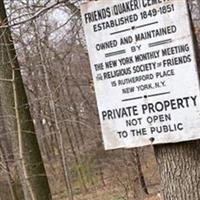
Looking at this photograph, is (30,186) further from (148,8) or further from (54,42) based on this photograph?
(148,8)

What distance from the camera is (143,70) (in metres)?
2.69

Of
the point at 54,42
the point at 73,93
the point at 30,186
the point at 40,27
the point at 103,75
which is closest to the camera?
the point at 103,75

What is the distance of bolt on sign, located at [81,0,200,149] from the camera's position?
8.53 feet

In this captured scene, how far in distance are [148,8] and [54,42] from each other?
9.07 m

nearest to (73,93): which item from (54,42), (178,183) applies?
(54,42)

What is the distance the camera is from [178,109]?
2.64 meters

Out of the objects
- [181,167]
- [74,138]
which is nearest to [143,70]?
[181,167]

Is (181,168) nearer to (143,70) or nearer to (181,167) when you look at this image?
(181,167)

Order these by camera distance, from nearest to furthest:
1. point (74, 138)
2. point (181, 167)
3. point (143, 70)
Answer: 1. point (143, 70)
2. point (181, 167)
3. point (74, 138)

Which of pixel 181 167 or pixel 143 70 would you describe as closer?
pixel 143 70

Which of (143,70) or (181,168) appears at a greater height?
(143,70)

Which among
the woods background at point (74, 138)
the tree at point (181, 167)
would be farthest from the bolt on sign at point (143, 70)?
the woods background at point (74, 138)

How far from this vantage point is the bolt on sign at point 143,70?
102 inches

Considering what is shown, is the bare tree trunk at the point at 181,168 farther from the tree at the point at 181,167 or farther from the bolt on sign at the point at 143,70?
the bolt on sign at the point at 143,70
